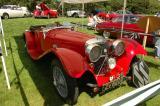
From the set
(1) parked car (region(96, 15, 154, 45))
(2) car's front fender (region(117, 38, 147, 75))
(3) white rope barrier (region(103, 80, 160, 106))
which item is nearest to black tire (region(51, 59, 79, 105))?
(2) car's front fender (region(117, 38, 147, 75))

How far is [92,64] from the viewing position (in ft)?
14.9

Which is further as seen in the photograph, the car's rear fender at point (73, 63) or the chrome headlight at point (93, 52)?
the chrome headlight at point (93, 52)

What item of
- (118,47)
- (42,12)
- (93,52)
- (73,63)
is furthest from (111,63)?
(42,12)

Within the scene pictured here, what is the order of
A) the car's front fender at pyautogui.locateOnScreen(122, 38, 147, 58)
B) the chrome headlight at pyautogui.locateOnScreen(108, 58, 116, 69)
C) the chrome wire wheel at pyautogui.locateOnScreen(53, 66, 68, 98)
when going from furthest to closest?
the car's front fender at pyautogui.locateOnScreen(122, 38, 147, 58) < the chrome headlight at pyautogui.locateOnScreen(108, 58, 116, 69) < the chrome wire wheel at pyautogui.locateOnScreen(53, 66, 68, 98)

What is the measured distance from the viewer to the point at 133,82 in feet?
17.0

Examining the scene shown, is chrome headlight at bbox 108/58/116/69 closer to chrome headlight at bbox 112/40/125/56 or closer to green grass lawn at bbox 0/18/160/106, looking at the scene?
chrome headlight at bbox 112/40/125/56

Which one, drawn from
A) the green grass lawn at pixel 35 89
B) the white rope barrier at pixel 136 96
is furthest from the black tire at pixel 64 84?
the white rope barrier at pixel 136 96

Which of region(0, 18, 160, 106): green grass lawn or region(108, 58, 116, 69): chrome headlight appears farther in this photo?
region(108, 58, 116, 69): chrome headlight

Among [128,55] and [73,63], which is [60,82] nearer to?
[73,63]

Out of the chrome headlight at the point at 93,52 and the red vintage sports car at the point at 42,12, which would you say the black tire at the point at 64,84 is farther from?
the red vintage sports car at the point at 42,12

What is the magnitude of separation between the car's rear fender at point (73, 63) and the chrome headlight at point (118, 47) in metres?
0.87

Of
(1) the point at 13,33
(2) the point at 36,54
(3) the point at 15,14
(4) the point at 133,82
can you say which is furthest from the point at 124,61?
(3) the point at 15,14

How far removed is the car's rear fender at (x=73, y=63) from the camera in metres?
3.91

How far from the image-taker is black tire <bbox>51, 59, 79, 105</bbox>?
423 cm
